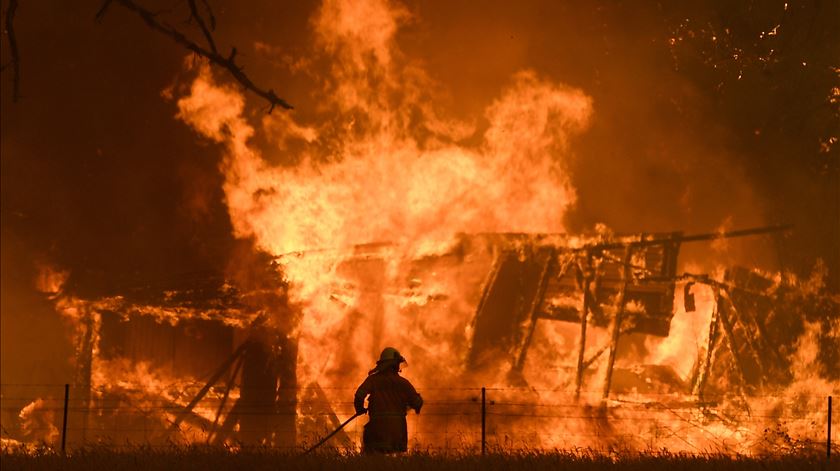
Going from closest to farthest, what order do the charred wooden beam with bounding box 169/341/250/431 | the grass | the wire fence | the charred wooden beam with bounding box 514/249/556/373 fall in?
the grass → the wire fence → the charred wooden beam with bounding box 514/249/556/373 → the charred wooden beam with bounding box 169/341/250/431

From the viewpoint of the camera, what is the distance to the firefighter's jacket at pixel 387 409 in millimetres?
9711

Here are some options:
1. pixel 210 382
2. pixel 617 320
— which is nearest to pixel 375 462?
pixel 617 320

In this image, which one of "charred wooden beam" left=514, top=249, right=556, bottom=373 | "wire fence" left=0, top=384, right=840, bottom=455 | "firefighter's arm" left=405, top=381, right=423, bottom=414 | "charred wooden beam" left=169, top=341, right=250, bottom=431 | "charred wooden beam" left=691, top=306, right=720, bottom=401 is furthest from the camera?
"charred wooden beam" left=169, top=341, right=250, bottom=431

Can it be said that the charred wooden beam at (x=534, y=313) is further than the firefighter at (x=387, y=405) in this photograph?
Yes

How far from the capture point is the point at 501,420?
15156 millimetres

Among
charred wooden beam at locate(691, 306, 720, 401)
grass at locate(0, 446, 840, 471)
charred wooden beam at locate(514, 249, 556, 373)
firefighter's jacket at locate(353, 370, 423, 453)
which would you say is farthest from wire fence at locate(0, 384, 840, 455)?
grass at locate(0, 446, 840, 471)

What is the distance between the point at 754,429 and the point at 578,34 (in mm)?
6845

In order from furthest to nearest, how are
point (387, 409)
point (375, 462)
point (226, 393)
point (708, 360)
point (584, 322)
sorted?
point (226, 393), point (584, 322), point (708, 360), point (387, 409), point (375, 462)

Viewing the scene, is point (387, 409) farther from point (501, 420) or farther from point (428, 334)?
point (428, 334)

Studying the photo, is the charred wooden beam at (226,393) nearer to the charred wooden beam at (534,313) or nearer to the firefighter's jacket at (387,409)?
the charred wooden beam at (534,313)

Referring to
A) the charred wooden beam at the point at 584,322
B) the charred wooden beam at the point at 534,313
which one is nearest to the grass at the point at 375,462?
the charred wooden beam at the point at 584,322

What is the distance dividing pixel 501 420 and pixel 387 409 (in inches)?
226

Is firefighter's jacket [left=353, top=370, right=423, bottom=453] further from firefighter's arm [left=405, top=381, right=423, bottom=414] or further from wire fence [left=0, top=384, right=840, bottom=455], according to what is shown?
wire fence [left=0, top=384, right=840, bottom=455]

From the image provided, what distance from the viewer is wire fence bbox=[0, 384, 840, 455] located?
1484 centimetres
